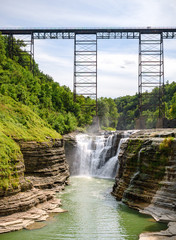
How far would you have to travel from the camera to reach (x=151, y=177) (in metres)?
17.2

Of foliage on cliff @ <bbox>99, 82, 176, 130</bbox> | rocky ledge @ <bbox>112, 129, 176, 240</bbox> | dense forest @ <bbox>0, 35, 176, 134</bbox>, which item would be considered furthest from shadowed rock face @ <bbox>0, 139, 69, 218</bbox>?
foliage on cliff @ <bbox>99, 82, 176, 130</bbox>

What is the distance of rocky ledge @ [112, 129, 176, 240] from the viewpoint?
50.7 ft

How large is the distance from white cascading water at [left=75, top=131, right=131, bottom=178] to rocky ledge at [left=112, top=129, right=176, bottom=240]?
30.8ft

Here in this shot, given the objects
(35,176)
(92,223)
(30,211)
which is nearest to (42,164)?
(35,176)

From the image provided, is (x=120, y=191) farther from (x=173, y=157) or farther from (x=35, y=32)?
(x=35, y=32)

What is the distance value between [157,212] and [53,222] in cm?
528

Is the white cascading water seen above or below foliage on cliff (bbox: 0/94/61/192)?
below

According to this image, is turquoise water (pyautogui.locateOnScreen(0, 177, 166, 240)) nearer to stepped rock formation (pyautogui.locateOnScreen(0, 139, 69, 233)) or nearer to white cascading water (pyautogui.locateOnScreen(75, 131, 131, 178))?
stepped rock formation (pyautogui.locateOnScreen(0, 139, 69, 233))

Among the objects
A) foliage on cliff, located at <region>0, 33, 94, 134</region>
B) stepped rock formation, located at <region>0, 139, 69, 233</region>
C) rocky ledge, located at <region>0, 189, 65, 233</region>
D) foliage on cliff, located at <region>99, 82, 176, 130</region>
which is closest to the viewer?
rocky ledge, located at <region>0, 189, 65, 233</region>

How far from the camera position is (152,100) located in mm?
74688

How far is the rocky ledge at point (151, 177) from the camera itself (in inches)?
609

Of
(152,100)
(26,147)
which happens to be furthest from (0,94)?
(152,100)

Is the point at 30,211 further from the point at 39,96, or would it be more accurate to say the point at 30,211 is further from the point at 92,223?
the point at 39,96

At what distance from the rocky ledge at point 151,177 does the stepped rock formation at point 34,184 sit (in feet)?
14.8
